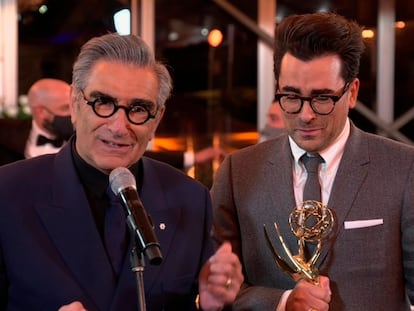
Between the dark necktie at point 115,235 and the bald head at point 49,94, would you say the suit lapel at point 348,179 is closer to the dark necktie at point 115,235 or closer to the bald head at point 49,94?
the dark necktie at point 115,235

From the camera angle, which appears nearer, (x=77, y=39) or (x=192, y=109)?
(x=77, y=39)

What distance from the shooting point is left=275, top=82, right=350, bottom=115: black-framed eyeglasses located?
1.86 meters

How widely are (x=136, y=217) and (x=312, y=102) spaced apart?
67 cm

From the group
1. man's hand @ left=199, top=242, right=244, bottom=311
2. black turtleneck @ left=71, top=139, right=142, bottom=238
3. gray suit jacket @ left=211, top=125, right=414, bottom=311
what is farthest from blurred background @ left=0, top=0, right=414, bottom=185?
man's hand @ left=199, top=242, right=244, bottom=311

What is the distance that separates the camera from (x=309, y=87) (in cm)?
186

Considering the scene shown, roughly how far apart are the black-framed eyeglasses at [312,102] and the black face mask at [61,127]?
8.53ft

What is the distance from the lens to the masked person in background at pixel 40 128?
4.35m

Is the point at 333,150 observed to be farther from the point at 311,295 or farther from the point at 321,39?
the point at 311,295

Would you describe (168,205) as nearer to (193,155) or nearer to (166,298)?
(166,298)

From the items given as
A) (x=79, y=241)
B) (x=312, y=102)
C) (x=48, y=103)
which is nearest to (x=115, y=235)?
(x=79, y=241)

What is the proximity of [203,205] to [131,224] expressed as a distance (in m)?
0.53

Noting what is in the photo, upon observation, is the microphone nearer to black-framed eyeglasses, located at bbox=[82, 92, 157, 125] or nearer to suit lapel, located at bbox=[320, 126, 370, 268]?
black-framed eyeglasses, located at bbox=[82, 92, 157, 125]

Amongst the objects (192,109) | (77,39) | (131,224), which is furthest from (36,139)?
(131,224)

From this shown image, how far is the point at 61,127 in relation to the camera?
14.3ft
